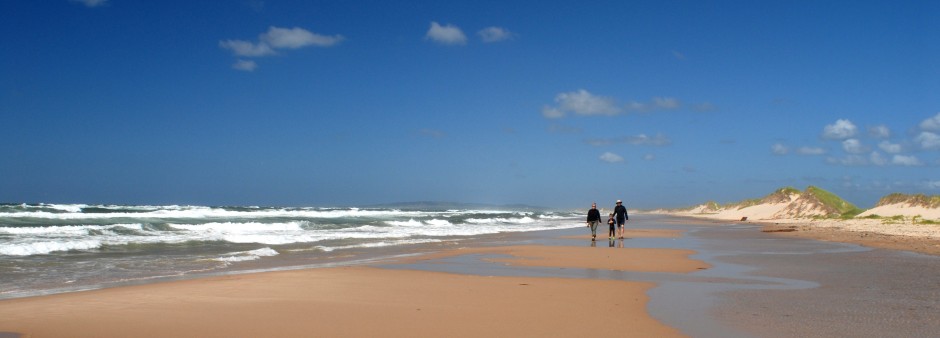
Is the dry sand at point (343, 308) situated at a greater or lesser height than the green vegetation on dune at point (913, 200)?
lesser

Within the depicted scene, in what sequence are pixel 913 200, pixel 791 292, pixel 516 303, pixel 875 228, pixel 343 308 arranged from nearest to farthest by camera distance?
1. pixel 343 308
2. pixel 516 303
3. pixel 791 292
4. pixel 875 228
5. pixel 913 200

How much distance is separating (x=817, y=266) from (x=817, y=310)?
618 cm

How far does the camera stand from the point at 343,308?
7.54 m

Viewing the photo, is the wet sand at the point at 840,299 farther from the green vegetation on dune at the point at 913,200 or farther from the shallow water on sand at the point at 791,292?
the green vegetation on dune at the point at 913,200

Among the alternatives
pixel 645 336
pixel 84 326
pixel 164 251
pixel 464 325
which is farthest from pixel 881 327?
pixel 164 251

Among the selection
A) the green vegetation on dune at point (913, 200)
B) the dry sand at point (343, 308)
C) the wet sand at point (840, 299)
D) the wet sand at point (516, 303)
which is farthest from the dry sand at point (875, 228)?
the dry sand at point (343, 308)

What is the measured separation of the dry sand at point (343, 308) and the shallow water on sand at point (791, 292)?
1.93 ft

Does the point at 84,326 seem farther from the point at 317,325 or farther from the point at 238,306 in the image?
the point at 317,325

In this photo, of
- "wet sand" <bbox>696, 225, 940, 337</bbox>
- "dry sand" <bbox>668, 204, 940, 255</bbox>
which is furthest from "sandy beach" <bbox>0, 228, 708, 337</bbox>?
"dry sand" <bbox>668, 204, 940, 255</bbox>

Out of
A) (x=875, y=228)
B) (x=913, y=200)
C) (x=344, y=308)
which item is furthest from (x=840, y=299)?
(x=913, y=200)

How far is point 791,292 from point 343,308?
5904 millimetres

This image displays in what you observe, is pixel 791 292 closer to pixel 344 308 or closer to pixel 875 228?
pixel 344 308

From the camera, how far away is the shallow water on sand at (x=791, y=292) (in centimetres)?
643

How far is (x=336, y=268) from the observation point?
12.4 meters
